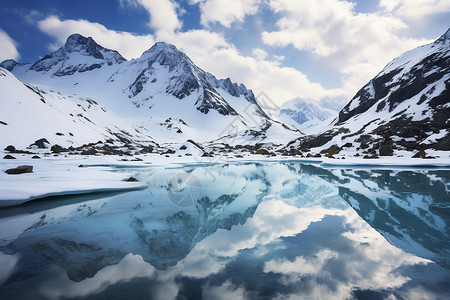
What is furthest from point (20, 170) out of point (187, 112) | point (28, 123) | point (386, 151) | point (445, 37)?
point (187, 112)

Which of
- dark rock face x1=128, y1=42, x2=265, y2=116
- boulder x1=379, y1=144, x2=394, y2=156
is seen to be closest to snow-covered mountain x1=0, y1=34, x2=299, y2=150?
dark rock face x1=128, y1=42, x2=265, y2=116

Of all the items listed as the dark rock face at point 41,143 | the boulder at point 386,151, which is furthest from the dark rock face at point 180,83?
the boulder at point 386,151

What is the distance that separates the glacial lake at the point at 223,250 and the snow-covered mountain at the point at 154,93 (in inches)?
3854

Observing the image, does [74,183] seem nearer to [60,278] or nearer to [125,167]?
[60,278]

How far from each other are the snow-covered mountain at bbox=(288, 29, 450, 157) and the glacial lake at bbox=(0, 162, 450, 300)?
1038 inches

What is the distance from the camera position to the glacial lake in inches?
139

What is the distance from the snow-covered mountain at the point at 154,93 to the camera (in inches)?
4921

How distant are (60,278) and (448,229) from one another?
936 centimetres

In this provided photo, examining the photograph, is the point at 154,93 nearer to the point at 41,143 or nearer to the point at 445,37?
the point at 41,143

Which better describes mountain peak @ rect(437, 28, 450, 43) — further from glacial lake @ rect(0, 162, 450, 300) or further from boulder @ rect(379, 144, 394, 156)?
glacial lake @ rect(0, 162, 450, 300)

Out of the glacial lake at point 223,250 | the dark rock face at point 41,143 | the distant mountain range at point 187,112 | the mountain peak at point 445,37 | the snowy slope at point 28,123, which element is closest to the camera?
the glacial lake at point 223,250

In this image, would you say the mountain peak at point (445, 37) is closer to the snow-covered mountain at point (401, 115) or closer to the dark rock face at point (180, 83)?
the snow-covered mountain at point (401, 115)

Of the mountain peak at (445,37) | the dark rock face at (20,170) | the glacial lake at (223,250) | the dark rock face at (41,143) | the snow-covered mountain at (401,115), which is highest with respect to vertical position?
the mountain peak at (445,37)

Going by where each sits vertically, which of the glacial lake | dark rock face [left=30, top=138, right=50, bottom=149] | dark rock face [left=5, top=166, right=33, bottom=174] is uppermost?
dark rock face [left=30, top=138, right=50, bottom=149]
